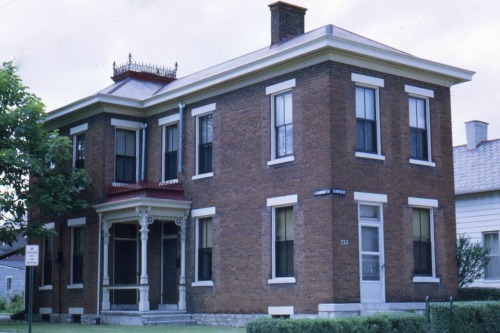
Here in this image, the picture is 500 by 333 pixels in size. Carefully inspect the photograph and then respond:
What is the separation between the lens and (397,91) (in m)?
25.0

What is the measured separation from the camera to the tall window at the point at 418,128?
2547 centimetres

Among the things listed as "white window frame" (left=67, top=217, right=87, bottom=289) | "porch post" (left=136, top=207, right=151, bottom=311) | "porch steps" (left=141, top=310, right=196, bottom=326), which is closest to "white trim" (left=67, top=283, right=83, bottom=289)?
Result: "white window frame" (left=67, top=217, right=87, bottom=289)

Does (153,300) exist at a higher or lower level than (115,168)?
lower

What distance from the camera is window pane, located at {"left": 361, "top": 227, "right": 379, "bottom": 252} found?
2341 centimetres

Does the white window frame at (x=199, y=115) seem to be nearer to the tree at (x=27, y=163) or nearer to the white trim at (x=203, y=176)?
the white trim at (x=203, y=176)

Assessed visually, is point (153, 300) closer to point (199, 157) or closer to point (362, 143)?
point (199, 157)

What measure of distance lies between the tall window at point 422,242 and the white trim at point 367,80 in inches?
157

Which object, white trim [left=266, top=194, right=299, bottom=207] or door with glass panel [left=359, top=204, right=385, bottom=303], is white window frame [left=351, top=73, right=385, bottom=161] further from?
white trim [left=266, top=194, right=299, bottom=207]

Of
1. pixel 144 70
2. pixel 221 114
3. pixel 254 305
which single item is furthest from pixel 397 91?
pixel 144 70

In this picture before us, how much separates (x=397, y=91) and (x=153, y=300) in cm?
1121

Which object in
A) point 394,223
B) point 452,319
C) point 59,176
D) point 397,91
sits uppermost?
point 397,91

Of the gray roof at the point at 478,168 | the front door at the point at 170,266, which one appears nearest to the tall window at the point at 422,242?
the gray roof at the point at 478,168

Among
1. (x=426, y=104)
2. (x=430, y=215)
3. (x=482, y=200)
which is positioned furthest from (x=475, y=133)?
(x=430, y=215)

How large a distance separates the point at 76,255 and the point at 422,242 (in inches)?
523
